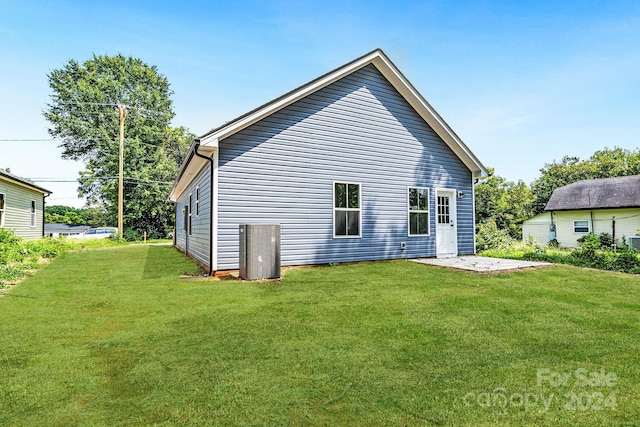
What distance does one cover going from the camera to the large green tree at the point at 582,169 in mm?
33969

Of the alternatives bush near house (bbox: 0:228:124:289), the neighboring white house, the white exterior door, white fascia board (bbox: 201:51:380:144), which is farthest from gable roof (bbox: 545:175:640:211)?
bush near house (bbox: 0:228:124:289)

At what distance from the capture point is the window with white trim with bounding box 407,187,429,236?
1003cm

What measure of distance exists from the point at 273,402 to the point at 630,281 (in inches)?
Result: 310

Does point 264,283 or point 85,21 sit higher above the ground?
point 85,21

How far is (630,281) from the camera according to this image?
6504 mm

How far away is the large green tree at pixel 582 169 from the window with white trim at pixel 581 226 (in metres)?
12.7

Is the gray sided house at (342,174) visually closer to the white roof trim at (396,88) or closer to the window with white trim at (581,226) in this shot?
the white roof trim at (396,88)

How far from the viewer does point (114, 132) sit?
97.0ft

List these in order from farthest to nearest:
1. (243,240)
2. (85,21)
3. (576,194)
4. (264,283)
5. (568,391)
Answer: (576,194) → (85,21) → (243,240) → (264,283) → (568,391)

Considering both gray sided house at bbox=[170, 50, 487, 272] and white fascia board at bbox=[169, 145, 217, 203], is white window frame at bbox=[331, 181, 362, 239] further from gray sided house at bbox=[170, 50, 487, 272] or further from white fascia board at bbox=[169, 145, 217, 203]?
white fascia board at bbox=[169, 145, 217, 203]

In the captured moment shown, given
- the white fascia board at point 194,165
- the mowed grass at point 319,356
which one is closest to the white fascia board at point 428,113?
the white fascia board at point 194,165

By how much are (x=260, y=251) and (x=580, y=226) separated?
1003 inches

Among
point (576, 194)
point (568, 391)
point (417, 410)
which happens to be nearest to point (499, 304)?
point (568, 391)

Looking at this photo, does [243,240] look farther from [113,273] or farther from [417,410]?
[417,410]
